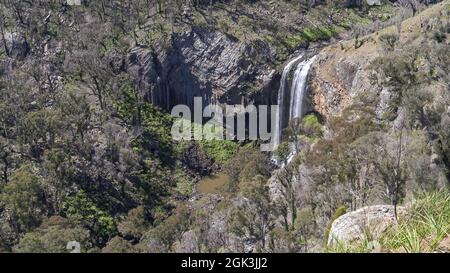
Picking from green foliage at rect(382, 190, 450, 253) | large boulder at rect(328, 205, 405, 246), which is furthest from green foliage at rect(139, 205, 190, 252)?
green foliage at rect(382, 190, 450, 253)

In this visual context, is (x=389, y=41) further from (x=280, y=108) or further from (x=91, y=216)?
(x=91, y=216)

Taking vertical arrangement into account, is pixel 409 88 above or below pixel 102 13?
below

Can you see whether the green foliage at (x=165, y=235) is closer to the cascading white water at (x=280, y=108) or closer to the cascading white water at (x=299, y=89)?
the cascading white water at (x=280, y=108)

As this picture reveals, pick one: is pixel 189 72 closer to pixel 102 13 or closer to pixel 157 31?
pixel 157 31

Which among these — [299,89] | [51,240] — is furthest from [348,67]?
[51,240]

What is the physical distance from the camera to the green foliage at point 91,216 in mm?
51938

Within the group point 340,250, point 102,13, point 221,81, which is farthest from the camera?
point 102,13

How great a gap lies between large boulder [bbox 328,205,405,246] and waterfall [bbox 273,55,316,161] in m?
50.3

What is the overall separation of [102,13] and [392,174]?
6687cm

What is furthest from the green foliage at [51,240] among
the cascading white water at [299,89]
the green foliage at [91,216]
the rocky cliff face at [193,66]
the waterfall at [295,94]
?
the rocky cliff face at [193,66]

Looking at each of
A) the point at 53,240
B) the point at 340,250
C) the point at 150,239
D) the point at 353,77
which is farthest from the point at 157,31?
the point at 340,250

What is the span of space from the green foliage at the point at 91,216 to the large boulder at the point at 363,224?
40404 mm

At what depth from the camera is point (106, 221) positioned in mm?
53875

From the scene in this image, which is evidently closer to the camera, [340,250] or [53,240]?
[340,250]
